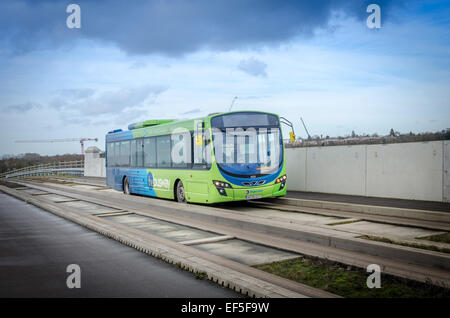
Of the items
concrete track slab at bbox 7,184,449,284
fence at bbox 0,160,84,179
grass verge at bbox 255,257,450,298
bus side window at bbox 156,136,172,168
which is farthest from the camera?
fence at bbox 0,160,84,179

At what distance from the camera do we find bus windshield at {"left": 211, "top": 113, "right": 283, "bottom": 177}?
14789 millimetres

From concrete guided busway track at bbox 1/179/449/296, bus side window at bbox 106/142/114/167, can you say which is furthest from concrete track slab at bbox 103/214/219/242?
bus side window at bbox 106/142/114/167

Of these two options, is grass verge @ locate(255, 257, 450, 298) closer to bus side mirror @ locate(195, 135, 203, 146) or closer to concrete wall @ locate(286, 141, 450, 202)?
bus side mirror @ locate(195, 135, 203, 146)

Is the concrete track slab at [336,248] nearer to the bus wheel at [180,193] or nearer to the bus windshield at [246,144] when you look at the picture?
the bus windshield at [246,144]

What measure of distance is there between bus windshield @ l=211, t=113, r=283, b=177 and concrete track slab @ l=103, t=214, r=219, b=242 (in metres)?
2.90

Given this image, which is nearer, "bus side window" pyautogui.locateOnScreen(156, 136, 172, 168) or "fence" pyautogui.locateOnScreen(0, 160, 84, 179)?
"bus side window" pyautogui.locateOnScreen(156, 136, 172, 168)

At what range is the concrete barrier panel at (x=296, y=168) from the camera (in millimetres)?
20312

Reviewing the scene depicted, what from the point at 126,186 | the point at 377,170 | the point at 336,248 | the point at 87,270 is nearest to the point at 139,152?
the point at 126,186

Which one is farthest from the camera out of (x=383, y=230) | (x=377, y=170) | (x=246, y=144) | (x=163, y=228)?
(x=377, y=170)

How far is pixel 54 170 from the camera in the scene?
65.8 metres

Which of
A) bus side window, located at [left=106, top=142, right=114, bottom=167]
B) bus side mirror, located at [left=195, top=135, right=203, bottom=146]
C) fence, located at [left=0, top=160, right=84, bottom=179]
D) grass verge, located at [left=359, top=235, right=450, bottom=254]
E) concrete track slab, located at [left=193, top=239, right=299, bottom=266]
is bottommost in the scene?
fence, located at [left=0, top=160, right=84, bottom=179]

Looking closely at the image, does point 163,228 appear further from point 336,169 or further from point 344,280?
point 336,169

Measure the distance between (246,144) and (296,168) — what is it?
6.20 metres
